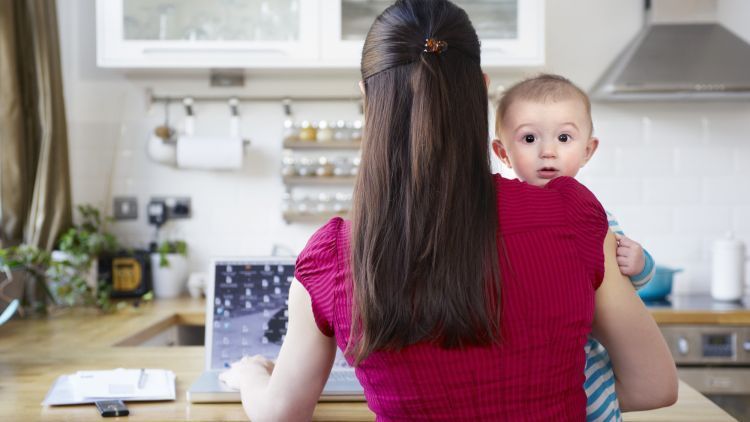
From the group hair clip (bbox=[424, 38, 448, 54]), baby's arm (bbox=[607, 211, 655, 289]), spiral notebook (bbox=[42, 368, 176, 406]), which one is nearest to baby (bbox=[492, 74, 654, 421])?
baby's arm (bbox=[607, 211, 655, 289])

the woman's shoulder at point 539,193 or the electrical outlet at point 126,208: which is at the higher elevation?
the woman's shoulder at point 539,193

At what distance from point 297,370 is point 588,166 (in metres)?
2.49

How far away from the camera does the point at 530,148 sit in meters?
1.24

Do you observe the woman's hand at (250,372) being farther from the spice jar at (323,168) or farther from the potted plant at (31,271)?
the spice jar at (323,168)

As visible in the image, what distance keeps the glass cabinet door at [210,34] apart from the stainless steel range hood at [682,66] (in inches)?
46.3

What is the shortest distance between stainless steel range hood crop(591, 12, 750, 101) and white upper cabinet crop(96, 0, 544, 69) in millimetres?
376

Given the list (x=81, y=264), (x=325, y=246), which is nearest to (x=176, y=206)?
(x=81, y=264)

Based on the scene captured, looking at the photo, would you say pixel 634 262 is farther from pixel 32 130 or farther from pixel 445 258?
pixel 32 130

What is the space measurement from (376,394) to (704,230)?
269 centimetres

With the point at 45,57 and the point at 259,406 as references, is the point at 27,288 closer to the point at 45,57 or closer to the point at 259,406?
the point at 45,57

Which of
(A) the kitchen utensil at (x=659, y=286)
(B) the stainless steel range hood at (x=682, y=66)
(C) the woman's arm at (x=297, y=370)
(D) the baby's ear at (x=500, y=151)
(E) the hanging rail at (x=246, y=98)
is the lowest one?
(A) the kitchen utensil at (x=659, y=286)

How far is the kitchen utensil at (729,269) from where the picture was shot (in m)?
2.99

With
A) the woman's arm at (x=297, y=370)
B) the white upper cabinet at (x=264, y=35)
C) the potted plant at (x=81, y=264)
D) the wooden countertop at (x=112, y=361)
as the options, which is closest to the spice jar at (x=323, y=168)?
the white upper cabinet at (x=264, y=35)

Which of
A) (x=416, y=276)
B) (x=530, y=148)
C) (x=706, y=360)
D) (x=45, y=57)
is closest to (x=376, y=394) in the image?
(x=416, y=276)
